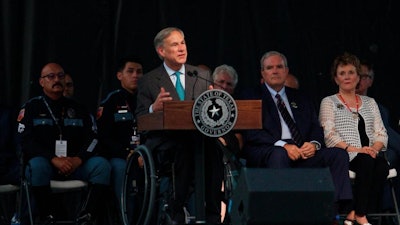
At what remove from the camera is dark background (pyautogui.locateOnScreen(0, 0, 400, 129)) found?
25.1 feet

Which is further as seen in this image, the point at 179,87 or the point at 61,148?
the point at 61,148

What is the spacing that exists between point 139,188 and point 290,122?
130cm

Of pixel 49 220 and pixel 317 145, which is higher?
pixel 317 145

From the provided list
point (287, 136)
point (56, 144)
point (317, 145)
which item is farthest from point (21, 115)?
point (317, 145)

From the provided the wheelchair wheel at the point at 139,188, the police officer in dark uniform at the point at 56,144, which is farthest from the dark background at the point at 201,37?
the wheelchair wheel at the point at 139,188

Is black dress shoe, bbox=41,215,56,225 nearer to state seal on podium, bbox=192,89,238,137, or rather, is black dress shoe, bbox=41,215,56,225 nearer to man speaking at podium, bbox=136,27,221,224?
man speaking at podium, bbox=136,27,221,224

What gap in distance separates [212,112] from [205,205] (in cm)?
63

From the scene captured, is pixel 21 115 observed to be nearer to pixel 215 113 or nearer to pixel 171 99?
pixel 171 99

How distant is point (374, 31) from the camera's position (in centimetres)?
837

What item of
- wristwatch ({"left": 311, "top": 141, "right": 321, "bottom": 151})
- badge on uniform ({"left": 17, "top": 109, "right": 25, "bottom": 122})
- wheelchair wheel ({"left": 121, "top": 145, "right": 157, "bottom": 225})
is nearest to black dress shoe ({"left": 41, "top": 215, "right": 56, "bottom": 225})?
wheelchair wheel ({"left": 121, "top": 145, "right": 157, "bottom": 225})

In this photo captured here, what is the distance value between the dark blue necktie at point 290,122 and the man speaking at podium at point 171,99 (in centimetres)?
81

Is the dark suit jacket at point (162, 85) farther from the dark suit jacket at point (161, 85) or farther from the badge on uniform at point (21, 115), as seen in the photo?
the badge on uniform at point (21, 115)

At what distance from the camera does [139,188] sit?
6047 millimetres

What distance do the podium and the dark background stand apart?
237 cm
